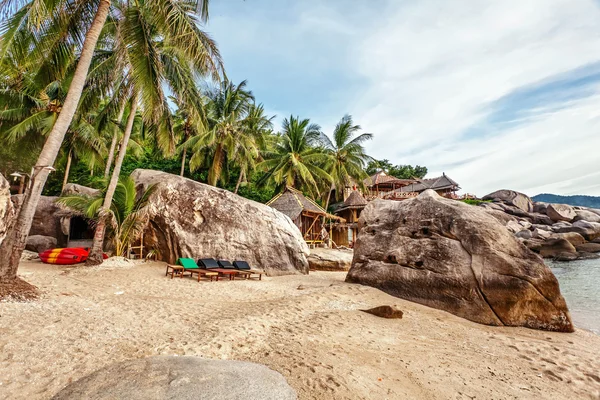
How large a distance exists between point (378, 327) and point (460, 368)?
61.6 inches

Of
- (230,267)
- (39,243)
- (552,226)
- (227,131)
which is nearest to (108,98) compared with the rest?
(39,243)

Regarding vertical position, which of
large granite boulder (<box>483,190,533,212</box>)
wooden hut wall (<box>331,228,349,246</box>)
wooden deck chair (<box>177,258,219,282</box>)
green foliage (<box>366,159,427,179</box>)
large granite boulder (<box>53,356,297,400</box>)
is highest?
green foliage (<box>366,159,427,179</box>)

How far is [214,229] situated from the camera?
1161 cm

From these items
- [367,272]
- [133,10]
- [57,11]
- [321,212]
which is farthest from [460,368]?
[321,212]

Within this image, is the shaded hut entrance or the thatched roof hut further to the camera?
the thatched roof hut

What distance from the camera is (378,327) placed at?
5289 millimetres

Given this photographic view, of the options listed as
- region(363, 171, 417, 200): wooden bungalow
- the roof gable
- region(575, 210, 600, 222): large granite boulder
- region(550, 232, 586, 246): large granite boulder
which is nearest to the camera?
the roof gable

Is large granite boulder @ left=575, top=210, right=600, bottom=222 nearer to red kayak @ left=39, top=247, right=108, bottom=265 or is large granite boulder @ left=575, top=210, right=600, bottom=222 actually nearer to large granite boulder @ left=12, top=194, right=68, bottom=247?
red kayak @ left=39, top=247, right=108, bottom=265

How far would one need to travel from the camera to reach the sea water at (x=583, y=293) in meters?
7.84

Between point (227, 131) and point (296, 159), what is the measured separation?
236 inches

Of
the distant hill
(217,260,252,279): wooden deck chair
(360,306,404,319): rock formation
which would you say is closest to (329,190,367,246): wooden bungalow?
(217,260,252,279): wooden deck chair

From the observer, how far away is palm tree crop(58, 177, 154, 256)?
1054 centimetres

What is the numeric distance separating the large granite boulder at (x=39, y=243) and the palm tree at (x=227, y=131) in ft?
31.6

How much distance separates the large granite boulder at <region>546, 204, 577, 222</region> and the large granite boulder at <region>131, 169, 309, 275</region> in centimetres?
3897
